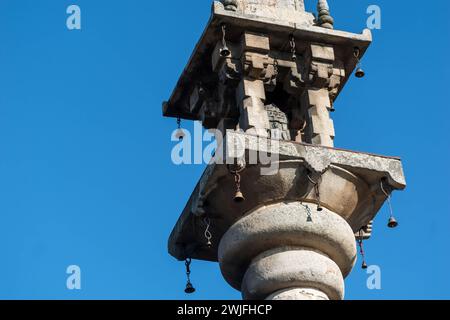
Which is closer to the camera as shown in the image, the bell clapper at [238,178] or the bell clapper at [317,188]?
the bell clapper at [238,178]

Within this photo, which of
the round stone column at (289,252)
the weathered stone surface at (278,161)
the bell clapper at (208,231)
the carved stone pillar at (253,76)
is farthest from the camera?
the carved stone pillar at (253,76)

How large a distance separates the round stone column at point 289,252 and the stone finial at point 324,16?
3.07m

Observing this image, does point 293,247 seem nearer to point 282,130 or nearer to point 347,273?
point 347,273

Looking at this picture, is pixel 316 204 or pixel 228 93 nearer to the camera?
pixel 316 204

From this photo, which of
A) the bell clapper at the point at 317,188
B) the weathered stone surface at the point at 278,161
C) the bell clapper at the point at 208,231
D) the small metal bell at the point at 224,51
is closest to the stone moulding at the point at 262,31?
the weathered stone surface at the point at 278,161

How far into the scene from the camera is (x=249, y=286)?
1548 cm

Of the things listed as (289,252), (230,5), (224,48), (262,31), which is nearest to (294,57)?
(262,31)

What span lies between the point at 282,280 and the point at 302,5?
4639 millimetres

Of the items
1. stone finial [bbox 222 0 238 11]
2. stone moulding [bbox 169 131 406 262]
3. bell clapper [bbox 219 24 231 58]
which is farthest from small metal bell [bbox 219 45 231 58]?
stone moulding [bbox 169 131 406 262]

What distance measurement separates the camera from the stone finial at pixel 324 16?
1772 centimetres

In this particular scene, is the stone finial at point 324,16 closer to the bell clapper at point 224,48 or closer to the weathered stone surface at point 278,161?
the weathered stone surface at point 278,161

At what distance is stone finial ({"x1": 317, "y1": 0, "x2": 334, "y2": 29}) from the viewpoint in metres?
17.7

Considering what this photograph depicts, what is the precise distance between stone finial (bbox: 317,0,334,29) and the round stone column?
10.1 ft

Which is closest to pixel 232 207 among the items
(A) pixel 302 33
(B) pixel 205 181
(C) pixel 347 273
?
(B) pixel 205 181
